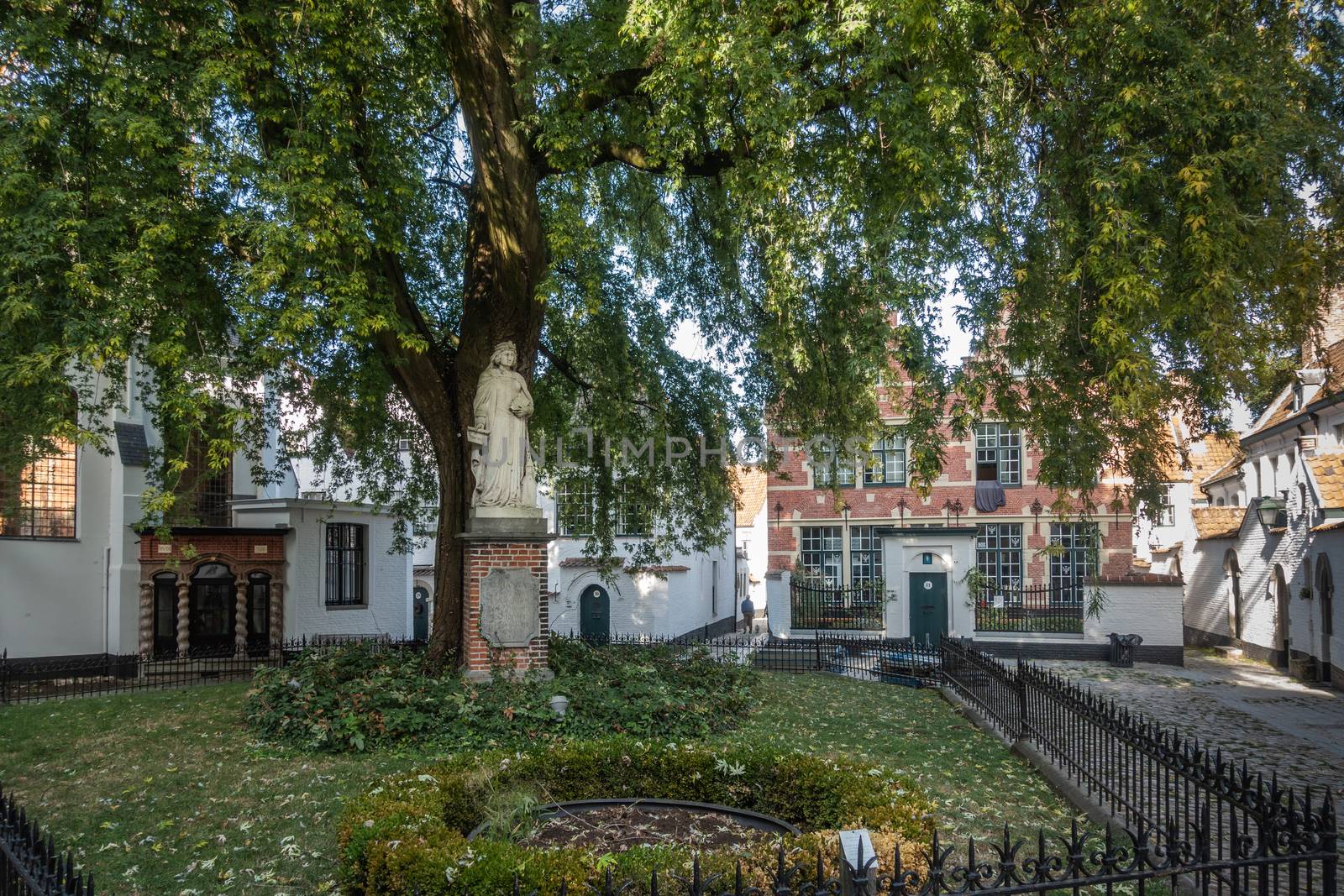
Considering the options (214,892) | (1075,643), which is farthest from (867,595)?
(214,892)

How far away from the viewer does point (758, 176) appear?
963 cm

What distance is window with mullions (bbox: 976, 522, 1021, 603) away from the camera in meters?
32.9

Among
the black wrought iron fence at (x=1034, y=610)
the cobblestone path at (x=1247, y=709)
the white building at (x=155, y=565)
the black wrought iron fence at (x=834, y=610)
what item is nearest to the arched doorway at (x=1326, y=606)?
the cobblestone path at (x=1247, y=709)

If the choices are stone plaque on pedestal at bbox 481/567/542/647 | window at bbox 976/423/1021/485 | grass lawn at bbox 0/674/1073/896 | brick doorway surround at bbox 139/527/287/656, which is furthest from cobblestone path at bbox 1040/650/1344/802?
brick doorway surround at bbox 139/527/287/656

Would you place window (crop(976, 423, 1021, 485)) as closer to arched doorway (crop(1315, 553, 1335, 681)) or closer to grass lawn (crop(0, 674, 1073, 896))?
arched doorway (crop(1315, 553, 1335, 681))

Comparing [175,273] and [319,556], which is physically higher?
[175,273]

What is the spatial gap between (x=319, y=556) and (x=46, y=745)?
12.9m

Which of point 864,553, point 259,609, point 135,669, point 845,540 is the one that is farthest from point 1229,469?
point 135,669

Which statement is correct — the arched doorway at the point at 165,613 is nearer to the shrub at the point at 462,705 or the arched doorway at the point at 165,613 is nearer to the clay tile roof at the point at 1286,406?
the shrub at the point at 462,705

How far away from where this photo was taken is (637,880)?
16.5ft

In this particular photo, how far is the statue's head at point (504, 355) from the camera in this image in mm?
12961

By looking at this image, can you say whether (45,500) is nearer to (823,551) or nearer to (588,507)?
(588,507)

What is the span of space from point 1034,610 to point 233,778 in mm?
21440

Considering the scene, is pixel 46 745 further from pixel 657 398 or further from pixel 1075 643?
pixel 1075 643
